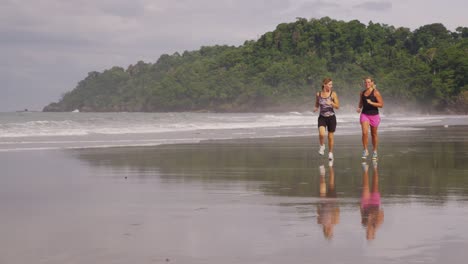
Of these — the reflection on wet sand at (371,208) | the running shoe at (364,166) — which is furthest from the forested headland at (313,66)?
the reflection on wet sand at (371,208)

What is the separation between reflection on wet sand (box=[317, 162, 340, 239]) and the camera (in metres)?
6.18

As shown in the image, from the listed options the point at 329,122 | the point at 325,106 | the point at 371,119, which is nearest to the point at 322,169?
the point at 329,122

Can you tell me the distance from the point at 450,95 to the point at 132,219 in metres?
87.0

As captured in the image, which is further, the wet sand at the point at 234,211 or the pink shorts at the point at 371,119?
the pink shorts at the point at 371,119

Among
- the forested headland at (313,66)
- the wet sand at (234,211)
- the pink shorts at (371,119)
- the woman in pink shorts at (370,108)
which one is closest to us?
the wet sand at (234,211)

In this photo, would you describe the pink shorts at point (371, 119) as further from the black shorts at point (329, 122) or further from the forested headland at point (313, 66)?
the forested headland at point (313, 66)

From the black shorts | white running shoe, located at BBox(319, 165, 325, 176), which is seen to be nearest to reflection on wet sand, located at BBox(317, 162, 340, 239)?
white running shoe, located at BBox(319, 165, 325, 176)

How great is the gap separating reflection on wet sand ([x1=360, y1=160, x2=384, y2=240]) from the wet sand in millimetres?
14

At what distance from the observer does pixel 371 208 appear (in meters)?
7.30

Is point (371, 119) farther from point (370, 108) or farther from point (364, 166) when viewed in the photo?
point (364, 166)

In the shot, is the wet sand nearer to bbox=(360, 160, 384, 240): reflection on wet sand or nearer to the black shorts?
bbox=(360, 160, 384, 240): reflection on wet sand

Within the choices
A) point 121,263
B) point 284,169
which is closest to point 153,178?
point 284,169

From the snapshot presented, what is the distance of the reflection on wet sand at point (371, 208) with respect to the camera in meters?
6.16

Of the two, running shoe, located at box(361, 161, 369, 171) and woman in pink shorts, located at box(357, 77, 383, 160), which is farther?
woman in pink shorts, located at box(357, 77, 383, 160)
